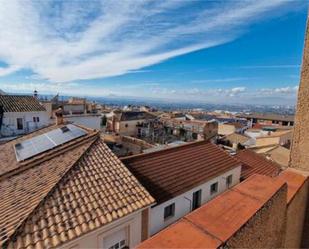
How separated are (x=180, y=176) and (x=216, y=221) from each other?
6.10m

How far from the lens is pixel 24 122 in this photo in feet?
75.7

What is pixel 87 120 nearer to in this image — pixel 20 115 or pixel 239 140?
pixel 20 115

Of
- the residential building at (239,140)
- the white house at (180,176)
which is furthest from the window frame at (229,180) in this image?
the residential building at (239,140)

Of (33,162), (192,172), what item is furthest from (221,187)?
(33,162)

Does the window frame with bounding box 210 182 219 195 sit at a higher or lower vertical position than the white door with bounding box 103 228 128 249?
lower

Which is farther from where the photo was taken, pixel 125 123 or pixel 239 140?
pixel 125 123

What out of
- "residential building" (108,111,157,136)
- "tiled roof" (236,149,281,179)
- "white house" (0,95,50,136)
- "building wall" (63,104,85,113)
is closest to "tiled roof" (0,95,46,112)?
"white house" (0,95,50,136)

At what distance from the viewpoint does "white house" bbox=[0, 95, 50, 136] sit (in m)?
21.8

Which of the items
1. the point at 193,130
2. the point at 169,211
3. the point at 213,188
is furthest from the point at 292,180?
the point at 193,130

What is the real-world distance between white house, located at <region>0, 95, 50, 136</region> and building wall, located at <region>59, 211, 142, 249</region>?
22.0 m

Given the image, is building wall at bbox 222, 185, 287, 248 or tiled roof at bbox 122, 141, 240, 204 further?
tiled roof at bbox 122, 141, 240, 204

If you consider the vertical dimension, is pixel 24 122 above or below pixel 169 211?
above

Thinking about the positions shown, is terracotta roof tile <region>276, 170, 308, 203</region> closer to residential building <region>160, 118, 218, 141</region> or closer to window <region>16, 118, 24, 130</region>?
window <region>16, 118, 24, 130</region>

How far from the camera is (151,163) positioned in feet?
30.6
